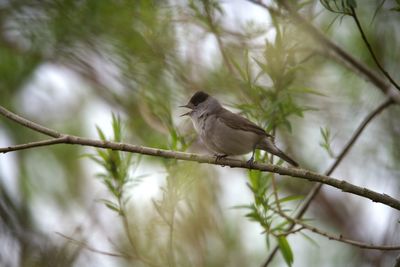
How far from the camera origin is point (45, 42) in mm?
4684

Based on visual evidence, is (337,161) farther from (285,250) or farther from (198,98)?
(198,98)

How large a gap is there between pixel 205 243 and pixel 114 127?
1.09 meters

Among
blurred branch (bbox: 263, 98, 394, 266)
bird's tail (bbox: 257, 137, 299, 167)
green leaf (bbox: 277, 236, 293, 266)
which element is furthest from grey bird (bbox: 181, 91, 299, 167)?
green leaf (bbox: 277, 236, 293, 266)

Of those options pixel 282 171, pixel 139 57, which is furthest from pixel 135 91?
pixel 282 171

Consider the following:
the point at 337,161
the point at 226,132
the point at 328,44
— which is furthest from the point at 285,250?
the point at 328,44

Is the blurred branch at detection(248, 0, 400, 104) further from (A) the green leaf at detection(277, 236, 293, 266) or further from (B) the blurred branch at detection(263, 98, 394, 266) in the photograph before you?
(A) the green leaf at detection(277, 236, 293, 266)

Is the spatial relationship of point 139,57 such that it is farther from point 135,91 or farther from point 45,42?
point 45,42

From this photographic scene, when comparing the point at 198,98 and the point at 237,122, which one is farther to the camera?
the point at 198,98

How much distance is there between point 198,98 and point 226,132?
435 millimetres

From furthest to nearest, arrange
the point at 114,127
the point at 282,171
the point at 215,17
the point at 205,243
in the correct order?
1. the point at 215,17
2. the point at 205,243
3. the point at 114,127
4. the point at 282,171

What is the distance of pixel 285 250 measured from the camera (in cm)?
333

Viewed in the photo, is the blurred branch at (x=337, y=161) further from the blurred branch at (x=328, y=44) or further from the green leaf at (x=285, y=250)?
the blurred branch at (x=328, y=44)

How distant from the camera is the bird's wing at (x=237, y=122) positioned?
161 inches

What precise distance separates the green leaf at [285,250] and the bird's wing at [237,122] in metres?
0.91
